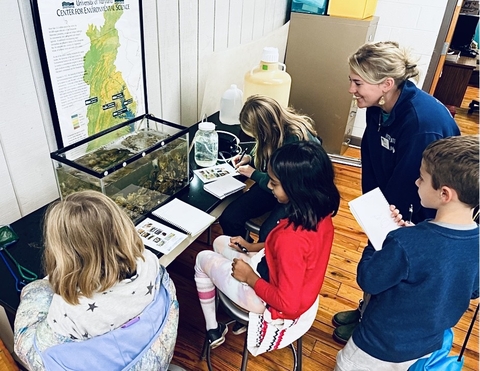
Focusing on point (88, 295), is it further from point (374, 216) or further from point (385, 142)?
point (385, 142)

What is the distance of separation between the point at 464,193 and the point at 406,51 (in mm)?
742

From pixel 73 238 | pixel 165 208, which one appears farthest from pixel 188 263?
pixel 73 238

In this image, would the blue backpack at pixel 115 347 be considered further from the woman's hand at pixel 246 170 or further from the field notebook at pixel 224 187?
the woman's hand at pixel 246 170

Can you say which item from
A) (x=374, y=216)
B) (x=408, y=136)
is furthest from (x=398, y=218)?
(x=408, y=136)

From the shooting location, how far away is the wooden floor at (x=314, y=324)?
1643 millimetres

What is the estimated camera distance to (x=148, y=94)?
1851 mm

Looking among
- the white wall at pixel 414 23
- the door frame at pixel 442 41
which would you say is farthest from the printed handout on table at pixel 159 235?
the door frame at pixel 442 41

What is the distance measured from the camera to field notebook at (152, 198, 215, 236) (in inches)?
53.1

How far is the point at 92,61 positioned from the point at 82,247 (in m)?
0.84

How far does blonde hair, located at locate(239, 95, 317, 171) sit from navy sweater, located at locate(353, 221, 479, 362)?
679 mm

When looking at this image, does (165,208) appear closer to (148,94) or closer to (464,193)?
(148,94)

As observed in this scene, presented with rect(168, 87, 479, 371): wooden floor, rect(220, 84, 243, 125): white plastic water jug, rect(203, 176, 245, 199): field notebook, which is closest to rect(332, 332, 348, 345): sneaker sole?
rect(168, 87, 479, 371): wooden floor

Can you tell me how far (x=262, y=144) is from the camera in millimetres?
1640

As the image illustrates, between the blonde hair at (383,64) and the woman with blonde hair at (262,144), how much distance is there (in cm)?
35
